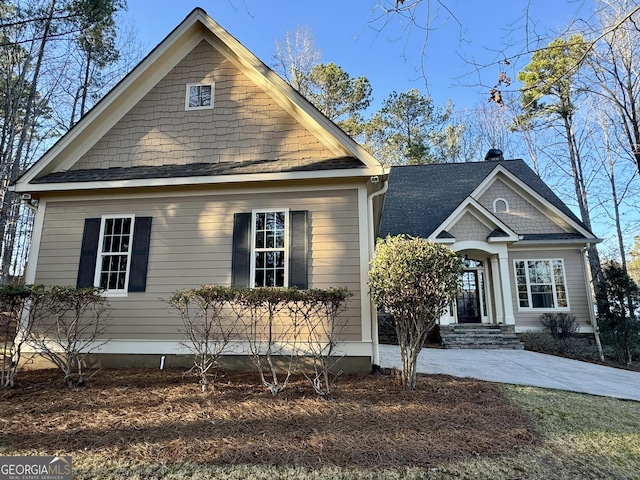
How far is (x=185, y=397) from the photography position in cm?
462

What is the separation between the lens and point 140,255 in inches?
267

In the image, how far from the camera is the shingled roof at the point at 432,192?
13125mm

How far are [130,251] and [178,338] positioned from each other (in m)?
1.94

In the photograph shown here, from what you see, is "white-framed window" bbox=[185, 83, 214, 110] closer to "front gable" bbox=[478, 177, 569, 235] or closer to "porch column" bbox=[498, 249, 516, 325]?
"porch column" bbox=[498, 249, 516, 325]

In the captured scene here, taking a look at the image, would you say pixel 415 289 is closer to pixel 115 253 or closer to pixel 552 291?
pixel 115 253

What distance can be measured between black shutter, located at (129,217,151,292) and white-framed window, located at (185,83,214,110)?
2.65 metres

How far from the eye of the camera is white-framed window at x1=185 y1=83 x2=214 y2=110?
25.0 feet

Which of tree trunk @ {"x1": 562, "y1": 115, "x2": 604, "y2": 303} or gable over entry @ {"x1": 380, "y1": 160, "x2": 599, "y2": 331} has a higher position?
tree trunk @ {"x1": 562, "y1": 115, "x2": 604, "y2": 303}

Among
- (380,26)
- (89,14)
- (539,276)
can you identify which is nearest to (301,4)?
(380,26)

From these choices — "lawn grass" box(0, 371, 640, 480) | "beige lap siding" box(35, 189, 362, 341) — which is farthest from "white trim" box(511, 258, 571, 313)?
"beige lap siding" box(35, 189, 362, 341)

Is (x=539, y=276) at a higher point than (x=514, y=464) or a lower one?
higher

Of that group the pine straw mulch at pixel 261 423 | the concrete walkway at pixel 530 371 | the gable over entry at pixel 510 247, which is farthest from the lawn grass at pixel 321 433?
the gable over entry at pixel 510 247

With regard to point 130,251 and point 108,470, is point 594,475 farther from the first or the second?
point 130,251

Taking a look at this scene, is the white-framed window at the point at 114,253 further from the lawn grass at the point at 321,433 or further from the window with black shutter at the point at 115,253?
the lawn grass at the point at 321,433
